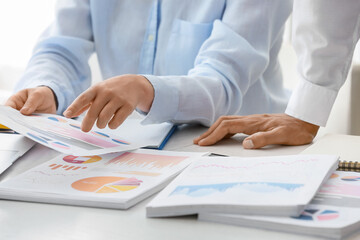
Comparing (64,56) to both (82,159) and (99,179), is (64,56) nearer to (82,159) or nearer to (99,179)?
(82,159)

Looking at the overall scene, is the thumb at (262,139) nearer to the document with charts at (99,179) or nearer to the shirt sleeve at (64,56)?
the document with charts at (99,179)

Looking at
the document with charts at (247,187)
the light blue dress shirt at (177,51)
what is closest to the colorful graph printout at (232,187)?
the document with charts at (247,187)

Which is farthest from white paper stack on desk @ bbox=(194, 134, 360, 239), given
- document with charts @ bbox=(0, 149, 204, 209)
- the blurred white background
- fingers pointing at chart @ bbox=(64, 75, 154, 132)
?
the blurred white background

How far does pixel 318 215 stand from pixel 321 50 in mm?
514

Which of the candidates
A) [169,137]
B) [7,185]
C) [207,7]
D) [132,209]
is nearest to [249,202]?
[132,209]

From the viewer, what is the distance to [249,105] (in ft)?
4.47

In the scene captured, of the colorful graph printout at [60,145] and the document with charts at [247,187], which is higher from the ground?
the document with charts at [247,187]

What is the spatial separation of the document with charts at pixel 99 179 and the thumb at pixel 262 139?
0.12m

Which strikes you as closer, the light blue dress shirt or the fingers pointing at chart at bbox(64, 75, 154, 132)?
the fingers pointing at chart at bbox(64, 75, 154, 132)

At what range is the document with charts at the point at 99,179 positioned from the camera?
0.59m

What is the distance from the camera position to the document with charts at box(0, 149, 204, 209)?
0.59m

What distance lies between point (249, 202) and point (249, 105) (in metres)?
0.87

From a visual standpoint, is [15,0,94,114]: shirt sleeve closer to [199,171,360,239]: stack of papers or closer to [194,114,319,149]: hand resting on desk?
[194,114,319,149]: hand resting on desk

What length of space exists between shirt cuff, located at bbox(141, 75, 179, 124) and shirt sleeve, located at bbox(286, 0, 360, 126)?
221mm
